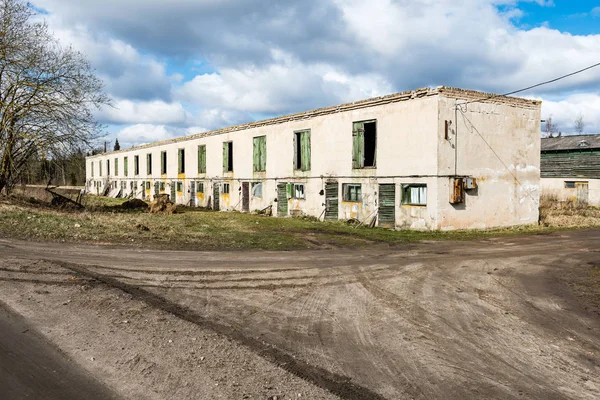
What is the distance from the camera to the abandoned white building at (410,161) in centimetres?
1788

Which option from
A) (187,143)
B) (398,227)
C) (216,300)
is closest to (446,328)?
(216,300)

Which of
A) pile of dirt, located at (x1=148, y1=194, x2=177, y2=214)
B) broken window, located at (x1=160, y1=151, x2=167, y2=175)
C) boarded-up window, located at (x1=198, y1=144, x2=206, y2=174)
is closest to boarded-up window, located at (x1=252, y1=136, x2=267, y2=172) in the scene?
pile of dirt, located at (x1=148, y1=194, x2=177, y2=214)

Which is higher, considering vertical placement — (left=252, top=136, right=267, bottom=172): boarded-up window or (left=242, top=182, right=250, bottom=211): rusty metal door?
(left=252, top=136, right=267, bottom=172): boarded-up window

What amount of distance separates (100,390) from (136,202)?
28.6m

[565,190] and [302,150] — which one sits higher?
[302,150]

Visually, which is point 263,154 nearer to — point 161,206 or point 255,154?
Answer: point 255,154

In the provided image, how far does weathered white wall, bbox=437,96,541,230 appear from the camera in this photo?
17.9 m

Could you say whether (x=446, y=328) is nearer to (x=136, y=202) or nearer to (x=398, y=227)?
(x=398, y=227)

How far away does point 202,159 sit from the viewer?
35.5 metres

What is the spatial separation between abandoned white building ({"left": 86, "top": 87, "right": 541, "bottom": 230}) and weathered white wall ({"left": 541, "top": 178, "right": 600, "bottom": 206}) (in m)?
14.6

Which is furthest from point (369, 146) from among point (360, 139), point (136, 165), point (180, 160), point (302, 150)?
point (136, 165)

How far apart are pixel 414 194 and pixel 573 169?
2312cm

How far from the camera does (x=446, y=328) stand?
6055 mm

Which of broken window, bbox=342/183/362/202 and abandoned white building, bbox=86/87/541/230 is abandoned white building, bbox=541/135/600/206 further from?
broken window, bbox=342/183/362/202
